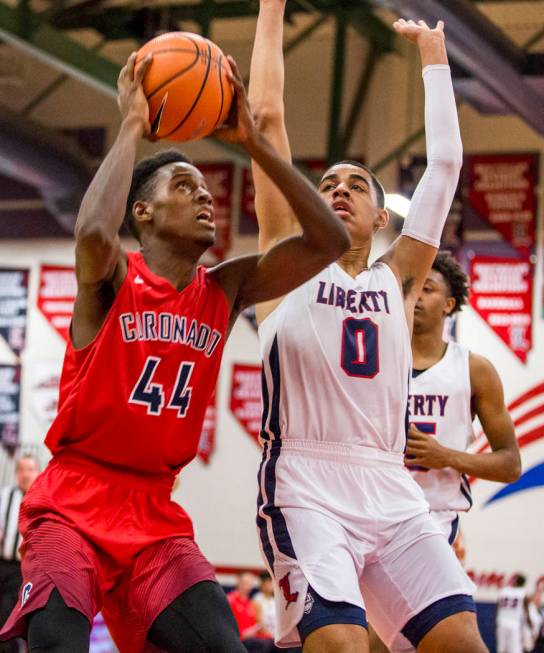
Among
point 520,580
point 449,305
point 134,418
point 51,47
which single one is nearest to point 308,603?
point 134,418

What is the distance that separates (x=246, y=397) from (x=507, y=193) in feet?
16.8

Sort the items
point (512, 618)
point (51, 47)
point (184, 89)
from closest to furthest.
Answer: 1. point (184, 89)
2. point (51, 47)
3. point (512, 618)

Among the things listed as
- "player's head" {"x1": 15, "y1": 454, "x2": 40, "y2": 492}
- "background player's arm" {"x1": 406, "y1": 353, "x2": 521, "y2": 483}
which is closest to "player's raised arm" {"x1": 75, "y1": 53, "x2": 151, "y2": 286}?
"background player's arm" {"x1": 406, "y1": 353, "x2": 521, "y2": 483}

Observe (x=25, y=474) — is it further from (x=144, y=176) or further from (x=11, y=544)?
(x=144, y=176)

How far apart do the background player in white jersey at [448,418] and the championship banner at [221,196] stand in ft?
41.1

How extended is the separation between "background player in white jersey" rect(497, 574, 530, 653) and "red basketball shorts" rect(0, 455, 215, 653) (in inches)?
485

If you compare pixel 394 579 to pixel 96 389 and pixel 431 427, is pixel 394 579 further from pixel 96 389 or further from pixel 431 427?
pixel 431 427

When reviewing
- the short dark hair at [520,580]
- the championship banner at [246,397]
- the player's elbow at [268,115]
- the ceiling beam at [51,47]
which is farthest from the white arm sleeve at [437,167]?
the championship banner at [246,397]

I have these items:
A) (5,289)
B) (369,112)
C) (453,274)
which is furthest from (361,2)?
(453,274)

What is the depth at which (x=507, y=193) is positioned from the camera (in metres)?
17.2

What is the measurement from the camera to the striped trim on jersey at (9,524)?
466 inches

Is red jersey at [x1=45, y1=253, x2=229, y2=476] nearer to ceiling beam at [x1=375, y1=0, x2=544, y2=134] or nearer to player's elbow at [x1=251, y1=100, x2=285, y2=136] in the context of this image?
player's elbow at [x1=251, y1=100, x2=285, y2=136]

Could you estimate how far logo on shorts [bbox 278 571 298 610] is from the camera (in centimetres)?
402

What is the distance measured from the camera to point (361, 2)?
16047 millimetres
